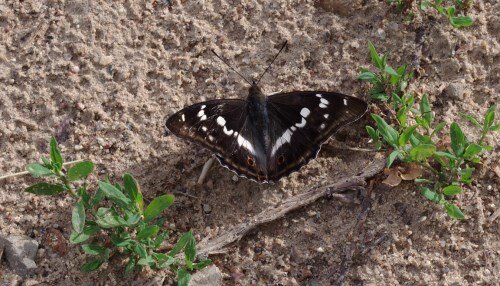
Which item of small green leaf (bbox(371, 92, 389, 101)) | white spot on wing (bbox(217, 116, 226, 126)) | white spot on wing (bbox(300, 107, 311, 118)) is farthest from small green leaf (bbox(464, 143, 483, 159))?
white spot on wing (bbox(217, 116, 226, 126))

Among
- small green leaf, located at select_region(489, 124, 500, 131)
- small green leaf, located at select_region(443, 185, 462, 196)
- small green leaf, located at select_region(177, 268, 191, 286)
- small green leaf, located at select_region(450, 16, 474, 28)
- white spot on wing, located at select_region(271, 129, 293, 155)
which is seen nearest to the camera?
small green leaf, located at select_region(177, 268, 191, 286)

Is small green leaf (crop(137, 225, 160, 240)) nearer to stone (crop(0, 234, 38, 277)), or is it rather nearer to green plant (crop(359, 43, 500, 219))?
stone (crop(0, 234, 38, 277))

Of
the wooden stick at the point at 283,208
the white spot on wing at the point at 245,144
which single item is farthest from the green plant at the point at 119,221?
the white spot on wing at the point at 245,144

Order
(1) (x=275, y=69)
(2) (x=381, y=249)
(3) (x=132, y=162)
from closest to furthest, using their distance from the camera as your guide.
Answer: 1. (2) (x=381, y=249)
2. (3) (x=132, y=162)
3. (1) (x=275, y=69)

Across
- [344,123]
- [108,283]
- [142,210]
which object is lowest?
[108,283]

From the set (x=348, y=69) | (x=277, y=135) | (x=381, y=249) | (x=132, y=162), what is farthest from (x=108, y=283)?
(x=348, y=69)

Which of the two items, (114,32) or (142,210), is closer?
(142,210)

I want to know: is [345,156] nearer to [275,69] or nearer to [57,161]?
[275,69]
